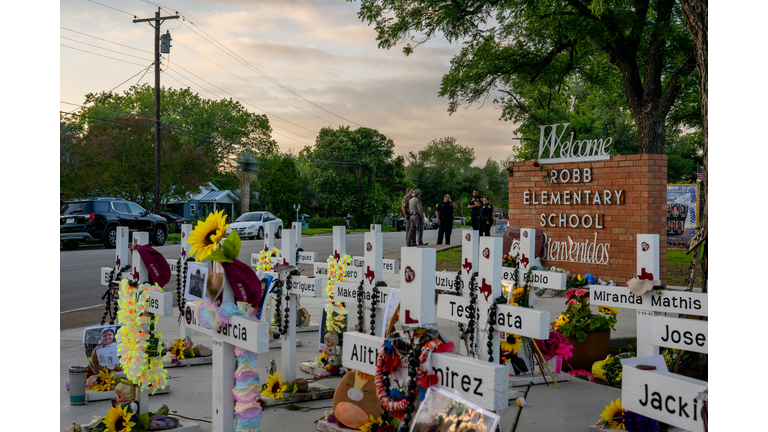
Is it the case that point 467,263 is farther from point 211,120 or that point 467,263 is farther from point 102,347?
point 211,120

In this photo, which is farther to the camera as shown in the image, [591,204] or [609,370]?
[591,204]

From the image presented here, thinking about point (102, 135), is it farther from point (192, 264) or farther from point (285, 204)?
point (192, 264)

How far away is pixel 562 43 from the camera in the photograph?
15.3 meters

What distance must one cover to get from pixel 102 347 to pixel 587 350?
4.27 metres

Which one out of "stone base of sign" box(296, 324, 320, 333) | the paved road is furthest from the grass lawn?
"stone base of sign" box(296, 324, 320, 333)

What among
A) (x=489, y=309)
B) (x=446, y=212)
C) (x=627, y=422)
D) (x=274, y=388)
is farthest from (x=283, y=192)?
(x=627, y=422)

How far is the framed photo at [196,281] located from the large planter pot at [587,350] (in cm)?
356

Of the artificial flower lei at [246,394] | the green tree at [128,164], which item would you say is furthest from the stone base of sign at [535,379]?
the green tree at [128,164]

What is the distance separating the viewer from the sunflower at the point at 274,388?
4.28m

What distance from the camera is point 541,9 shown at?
13.9m

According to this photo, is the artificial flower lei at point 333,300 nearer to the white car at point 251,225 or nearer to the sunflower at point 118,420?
the sunflower at point 118,420

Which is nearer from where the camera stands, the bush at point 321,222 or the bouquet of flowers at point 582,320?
the bouquet of flowers at point 582,320

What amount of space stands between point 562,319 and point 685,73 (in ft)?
33.5

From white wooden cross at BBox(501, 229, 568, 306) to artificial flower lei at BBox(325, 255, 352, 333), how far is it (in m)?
1.55
